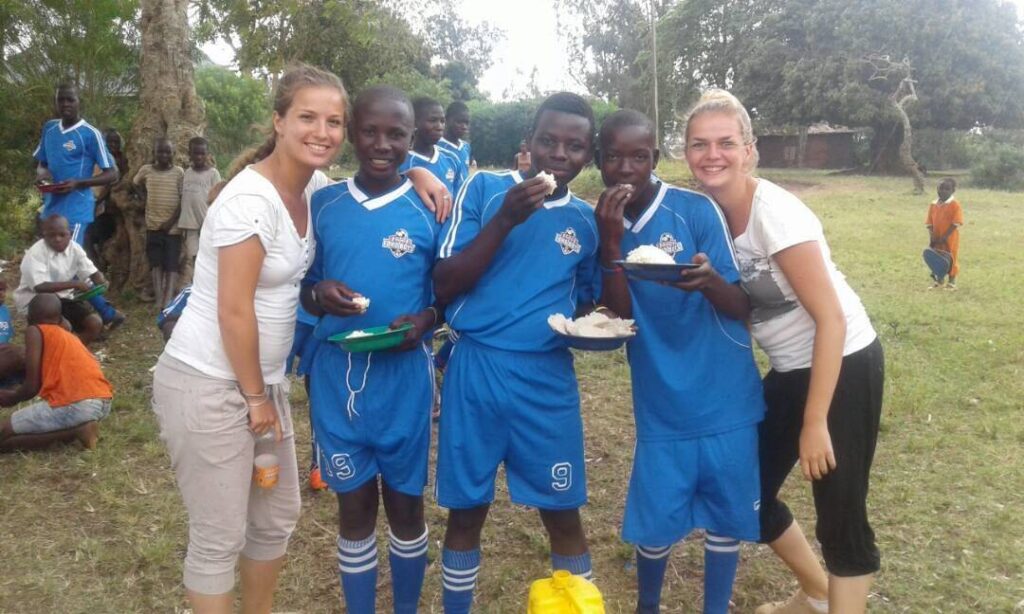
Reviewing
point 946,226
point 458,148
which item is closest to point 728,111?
point 458,148

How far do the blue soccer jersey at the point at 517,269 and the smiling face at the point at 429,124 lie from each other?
9.53 ft

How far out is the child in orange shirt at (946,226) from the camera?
8.41 meters

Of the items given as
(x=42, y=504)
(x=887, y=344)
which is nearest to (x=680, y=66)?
(x=887, y=344)

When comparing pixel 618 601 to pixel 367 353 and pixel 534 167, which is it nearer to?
pixel 367 353

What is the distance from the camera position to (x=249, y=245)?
6.28ft

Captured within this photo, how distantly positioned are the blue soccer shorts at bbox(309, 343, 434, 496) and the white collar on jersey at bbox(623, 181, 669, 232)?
0.68m

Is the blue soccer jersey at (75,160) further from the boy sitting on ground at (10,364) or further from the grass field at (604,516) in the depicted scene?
the boy sitting on ground at (10,364)

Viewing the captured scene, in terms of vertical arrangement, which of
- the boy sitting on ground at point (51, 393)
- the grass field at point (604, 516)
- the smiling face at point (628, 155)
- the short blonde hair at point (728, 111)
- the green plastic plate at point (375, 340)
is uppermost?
the short blonde hair at point (728, 111)

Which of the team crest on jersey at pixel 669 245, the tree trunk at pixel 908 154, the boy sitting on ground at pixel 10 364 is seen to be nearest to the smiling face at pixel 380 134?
the team crest on jersey at pixel 669 245

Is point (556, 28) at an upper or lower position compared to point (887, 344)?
upper

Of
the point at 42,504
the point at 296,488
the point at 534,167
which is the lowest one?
the point at 42,504

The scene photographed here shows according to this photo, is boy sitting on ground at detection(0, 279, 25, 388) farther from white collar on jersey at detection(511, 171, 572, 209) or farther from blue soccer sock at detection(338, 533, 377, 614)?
white collar on jersey at detection(511, 171, 572, 209)

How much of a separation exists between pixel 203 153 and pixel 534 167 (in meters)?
5.27

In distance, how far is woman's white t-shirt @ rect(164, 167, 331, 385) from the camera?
1.93 meters
